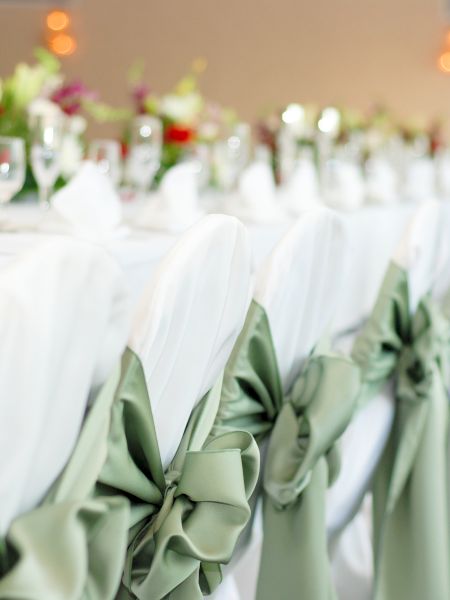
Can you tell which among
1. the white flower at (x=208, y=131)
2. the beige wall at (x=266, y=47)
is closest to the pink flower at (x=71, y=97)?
the white flower at (x=208, y=131)

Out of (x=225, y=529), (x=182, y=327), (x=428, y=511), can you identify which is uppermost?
(x=182, y=327)

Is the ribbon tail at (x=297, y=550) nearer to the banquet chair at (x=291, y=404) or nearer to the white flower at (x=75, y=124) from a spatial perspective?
the banquet chair at (x=291, y=404)

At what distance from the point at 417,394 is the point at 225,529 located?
0.99m

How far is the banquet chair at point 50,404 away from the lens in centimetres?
75

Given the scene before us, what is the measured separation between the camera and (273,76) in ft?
26.6

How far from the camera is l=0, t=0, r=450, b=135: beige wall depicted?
25.6 feet

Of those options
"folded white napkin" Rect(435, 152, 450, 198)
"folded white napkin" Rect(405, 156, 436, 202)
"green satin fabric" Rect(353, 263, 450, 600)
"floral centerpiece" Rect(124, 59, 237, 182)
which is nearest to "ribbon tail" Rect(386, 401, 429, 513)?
"green satin fabric" Rect(353, 263, 450, 600)

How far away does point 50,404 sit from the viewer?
81 centimetres

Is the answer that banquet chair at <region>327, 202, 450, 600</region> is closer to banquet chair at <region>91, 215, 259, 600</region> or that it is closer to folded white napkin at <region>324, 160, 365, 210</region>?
banquet chair at <region>91, 215, 259, 600</region>

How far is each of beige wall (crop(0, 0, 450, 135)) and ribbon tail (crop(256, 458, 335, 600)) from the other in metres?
6.71

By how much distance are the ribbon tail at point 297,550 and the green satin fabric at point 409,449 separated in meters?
0.36

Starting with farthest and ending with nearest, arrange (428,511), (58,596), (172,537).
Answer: (428,511) < (172,537) < (58,596)

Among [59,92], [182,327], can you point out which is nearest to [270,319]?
[182,327]

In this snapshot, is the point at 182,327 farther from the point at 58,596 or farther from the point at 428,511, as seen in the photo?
the point at 428,511
